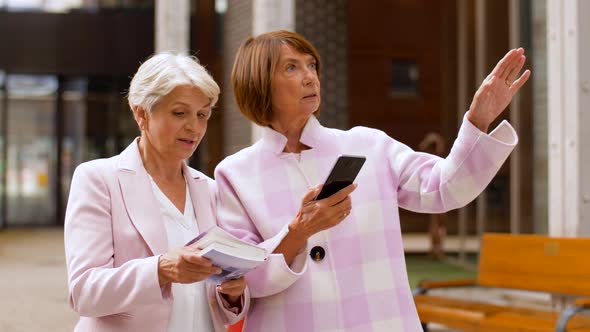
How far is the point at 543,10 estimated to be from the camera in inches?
302

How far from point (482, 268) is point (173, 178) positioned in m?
3.86

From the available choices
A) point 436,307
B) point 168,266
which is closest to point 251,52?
point 168,266

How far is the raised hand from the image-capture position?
1.96m

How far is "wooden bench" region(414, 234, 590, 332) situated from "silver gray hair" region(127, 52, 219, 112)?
3.01 metres

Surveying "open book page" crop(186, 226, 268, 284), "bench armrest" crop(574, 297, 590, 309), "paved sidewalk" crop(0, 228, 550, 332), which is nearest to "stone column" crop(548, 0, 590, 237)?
"bench armrest" crop(574, 297, 590, 309)

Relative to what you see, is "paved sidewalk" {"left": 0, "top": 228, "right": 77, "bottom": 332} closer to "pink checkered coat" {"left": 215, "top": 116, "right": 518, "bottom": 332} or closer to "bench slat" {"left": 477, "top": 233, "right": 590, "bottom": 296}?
"bench slat" {"left": 477, "top": 233, "right": 590, "bottom": 296}

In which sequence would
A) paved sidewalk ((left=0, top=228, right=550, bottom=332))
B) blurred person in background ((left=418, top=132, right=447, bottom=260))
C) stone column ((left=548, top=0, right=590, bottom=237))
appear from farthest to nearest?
1. blurred person in background ((left=418, top=132, right=447, bottom=260))
2. paved sidewalk ((left=0, top=228, right=550, bottom=332))
3. stone column ((left=548, top=0, right=590, bottom=237))

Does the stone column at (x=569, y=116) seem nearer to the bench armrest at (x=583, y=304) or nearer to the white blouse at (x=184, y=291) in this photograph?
the bench armrest at (x=583, y=304)

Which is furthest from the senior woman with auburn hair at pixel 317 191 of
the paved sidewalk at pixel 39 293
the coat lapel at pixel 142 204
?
the paved sidewalk at pixel 39 293

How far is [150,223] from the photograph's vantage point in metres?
2.10

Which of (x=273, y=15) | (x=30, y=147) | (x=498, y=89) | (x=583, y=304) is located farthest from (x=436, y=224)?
(x=30, y=147)

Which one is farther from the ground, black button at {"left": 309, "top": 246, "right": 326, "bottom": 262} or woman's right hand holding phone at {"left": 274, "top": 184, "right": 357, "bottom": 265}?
woman's right hand holding phone at {"left": 274, "top": 184, "right": 357, "bottom": 265}

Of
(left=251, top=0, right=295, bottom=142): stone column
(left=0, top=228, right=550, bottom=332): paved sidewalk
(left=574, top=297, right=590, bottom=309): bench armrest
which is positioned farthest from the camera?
(left=251, top=0, right=295, bottom=142): stone column

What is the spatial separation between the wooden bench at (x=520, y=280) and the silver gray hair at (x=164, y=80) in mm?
3015
